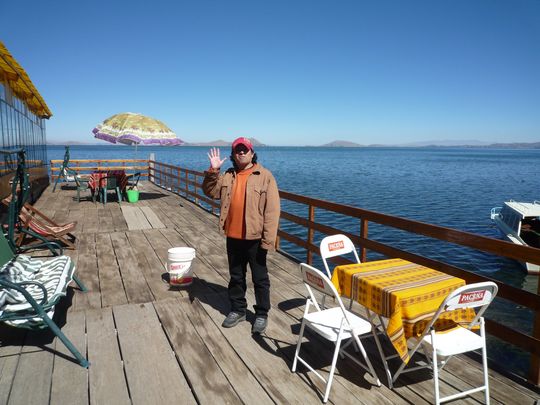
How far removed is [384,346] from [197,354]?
5.63ft

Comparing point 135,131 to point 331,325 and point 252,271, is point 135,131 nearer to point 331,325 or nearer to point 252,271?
point 252,271

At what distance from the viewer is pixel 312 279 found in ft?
9.27

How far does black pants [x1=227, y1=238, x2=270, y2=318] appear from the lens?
3.69m

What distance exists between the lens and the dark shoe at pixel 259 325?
3668 mm

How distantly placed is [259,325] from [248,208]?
1157 millimetres

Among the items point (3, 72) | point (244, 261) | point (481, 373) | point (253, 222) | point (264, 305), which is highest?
point (3, 72)

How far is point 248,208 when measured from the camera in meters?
3.53

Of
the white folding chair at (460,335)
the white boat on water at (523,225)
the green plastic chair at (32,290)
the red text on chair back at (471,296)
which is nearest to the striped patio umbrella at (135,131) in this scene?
the green plastic chair at (32,290)

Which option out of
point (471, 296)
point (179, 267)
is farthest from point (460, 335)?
point (179, 267)

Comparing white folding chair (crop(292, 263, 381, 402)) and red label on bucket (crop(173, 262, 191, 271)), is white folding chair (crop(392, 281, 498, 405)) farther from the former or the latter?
red label on bucket (crop(173, 262, 191, 271))

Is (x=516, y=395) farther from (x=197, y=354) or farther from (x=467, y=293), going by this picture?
(x=197, y=354)

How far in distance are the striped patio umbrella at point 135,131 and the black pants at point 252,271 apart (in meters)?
8.37

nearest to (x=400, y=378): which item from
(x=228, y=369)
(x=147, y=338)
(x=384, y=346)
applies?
(x=384, y=346)

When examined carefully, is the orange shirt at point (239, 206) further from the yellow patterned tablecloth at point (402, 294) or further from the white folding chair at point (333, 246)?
the yellow patterned tablecloth at point (402, 294)
